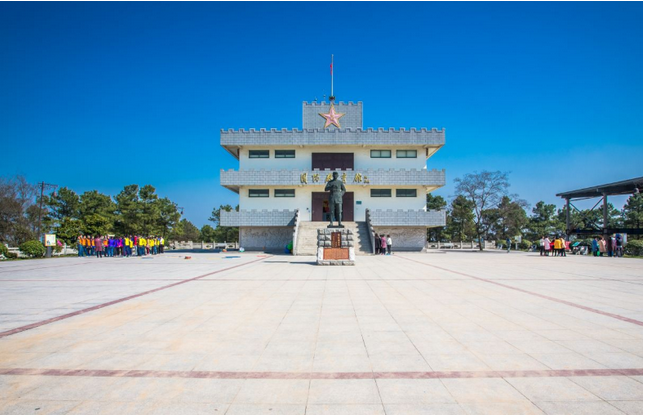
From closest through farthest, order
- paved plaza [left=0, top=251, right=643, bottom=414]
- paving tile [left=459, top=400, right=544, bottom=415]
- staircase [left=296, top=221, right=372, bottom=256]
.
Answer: paving tile [left=459, top=400, right=544, bottom=415], paved plaza [left=0, top=251, right=643, bottom=414], staircase [left=296, top=221, right=372, bottom=256]

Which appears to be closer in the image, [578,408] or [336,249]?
[578,408]

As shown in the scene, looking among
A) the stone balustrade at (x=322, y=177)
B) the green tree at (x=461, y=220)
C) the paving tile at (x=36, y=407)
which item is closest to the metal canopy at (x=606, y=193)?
the stone balustrade at (x=322, y=177)

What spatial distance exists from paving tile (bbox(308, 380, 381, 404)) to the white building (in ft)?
92.9

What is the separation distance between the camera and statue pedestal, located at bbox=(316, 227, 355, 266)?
17656 millimetres

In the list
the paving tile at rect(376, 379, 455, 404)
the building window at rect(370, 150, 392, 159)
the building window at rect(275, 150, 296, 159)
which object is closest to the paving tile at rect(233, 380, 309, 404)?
the paving tile at rect(376, 379, 455, 404)

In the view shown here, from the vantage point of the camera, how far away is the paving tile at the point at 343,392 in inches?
139

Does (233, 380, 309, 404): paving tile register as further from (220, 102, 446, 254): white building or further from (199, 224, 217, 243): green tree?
(199, 224, 217, 243): green tree

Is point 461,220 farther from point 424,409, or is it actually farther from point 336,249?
point 424,409

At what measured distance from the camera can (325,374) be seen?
4.13 meters

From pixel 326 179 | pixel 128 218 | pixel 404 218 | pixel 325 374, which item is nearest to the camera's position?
pixel 325 374

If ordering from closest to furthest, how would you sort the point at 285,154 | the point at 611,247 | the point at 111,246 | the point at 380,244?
the point at 111,246, the point at 380,244, the point at 611,247, the point at 285,154

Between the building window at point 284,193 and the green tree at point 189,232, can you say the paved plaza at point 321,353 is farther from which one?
the green tree at point 189,232

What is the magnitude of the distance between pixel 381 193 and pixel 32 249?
26147mm

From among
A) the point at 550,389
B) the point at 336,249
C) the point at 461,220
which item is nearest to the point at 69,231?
the point at 336,249
